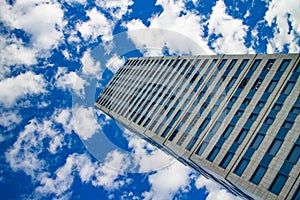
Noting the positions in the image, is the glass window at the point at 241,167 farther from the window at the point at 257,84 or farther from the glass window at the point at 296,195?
the window at the point at 257,84

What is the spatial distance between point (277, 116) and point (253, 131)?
10.3ft

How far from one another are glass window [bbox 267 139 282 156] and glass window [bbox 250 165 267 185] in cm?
185

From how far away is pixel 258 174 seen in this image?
27000 millimetres

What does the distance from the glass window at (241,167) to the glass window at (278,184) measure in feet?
12.5

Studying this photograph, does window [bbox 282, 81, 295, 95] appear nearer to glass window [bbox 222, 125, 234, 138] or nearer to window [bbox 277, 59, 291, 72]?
window [bbox 277, 59, 291, 72]

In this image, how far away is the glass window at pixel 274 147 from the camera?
27.2 meters

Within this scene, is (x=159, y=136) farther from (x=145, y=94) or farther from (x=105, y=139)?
(x=145, y=94)

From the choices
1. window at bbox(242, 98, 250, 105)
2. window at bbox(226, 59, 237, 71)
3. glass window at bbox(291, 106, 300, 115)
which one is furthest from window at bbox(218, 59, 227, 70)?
glass window at bbox(291, 106, 300, 115)

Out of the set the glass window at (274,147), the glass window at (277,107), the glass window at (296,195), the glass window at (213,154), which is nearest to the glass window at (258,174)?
the glass window at (274,147)

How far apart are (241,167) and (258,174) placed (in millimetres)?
2306

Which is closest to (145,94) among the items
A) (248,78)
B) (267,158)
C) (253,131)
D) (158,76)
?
(158,76)

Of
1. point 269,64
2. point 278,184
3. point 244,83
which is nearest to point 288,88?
point 269,64

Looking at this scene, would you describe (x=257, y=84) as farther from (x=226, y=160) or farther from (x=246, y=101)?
(x=226, y=160)

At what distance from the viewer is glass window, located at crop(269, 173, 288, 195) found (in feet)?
80.7
